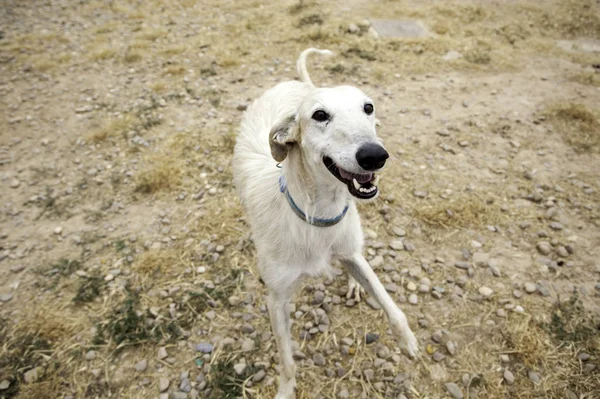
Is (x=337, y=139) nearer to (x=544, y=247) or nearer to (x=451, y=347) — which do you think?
(x=451, y=347)

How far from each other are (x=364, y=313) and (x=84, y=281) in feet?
9.14

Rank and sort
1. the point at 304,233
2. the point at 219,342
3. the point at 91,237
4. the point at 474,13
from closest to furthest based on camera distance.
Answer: the point at 304,233 < the point at 219,342 < the point at 91,237 < the point at 474,13

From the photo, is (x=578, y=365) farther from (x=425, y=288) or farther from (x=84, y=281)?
(x=84, y=281)

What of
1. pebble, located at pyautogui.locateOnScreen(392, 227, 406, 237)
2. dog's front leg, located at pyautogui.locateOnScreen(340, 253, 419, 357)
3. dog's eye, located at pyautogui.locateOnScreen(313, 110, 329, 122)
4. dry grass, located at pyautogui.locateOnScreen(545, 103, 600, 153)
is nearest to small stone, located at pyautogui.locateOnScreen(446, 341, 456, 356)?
dog's front leg, located at pyautogui.locateOnScreen(340, 253, 419, 357)

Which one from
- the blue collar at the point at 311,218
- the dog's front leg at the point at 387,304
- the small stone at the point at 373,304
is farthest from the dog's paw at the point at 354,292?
the blue collar at the point at 311,218

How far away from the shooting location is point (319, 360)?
2760 mm

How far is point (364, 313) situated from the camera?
9.97 ft

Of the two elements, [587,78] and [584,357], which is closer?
[584,357]

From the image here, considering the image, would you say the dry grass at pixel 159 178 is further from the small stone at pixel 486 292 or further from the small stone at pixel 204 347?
the small stone at pixel 486 292

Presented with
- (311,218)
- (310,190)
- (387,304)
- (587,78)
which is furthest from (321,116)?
(587,78)

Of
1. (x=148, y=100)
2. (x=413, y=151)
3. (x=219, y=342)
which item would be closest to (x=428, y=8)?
(x=413, y=151)

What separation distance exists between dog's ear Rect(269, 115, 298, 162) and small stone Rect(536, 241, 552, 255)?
112 inches

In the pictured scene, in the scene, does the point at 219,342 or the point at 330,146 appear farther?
the point at 219,342

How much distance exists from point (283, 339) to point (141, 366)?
126cm
